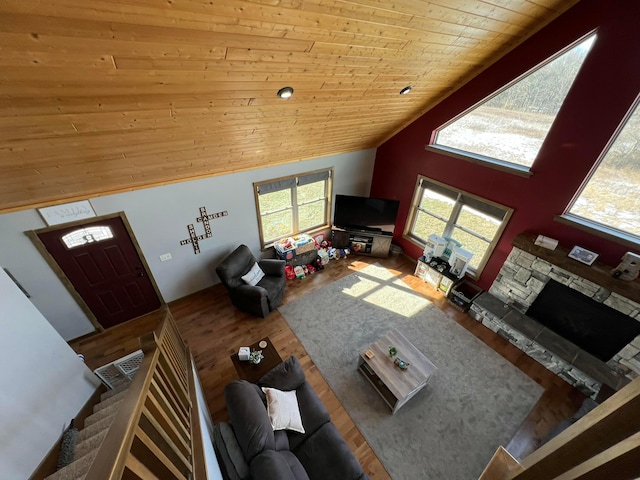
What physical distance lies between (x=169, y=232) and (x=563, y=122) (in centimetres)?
579

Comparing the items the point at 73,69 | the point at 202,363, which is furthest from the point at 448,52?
the point at 202,363

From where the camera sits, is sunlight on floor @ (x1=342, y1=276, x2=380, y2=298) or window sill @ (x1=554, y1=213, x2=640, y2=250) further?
sunlight on floor @ (x1=342, y1=276, x2=380, y2=298)

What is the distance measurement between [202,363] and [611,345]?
5551mm

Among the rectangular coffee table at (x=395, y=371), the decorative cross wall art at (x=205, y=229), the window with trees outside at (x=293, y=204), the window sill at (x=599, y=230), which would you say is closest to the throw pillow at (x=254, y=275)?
the window with trees outside at (x=293, y=204)

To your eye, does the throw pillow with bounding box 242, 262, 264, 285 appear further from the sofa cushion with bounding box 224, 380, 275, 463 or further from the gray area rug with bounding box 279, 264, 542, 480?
the sofa cushion with bounding box 224, 380, 275, 463

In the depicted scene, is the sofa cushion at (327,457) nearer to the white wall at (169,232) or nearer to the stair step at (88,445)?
the stair step at (88,445)

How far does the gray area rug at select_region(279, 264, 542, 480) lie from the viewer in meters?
2.98

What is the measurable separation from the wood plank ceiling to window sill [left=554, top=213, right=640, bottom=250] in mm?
2433

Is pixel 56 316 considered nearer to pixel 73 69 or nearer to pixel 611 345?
pixel 73 69

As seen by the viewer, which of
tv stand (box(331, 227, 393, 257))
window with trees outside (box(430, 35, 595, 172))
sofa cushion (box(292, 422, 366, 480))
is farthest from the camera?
tv stand (box(331, 227, 393, 257))

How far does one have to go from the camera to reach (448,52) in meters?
3.12

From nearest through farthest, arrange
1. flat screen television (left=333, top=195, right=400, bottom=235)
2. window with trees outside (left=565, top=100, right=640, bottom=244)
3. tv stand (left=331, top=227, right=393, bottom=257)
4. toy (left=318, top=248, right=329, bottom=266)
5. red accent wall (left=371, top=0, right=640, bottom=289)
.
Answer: red accent wall (left=371, top=0, right=640, bottom=289), window with trees outside (left=565, top=100, right=640, bottom=244), flat screen television (left=333, top=195, right=400, bottom=235), toy (left=318, top=248, right=329, bottom=266), tv stand (left=331, top=227, right=393, bottom=257)

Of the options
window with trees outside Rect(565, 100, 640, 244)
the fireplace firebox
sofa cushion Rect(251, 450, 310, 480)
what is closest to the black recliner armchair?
sofa cushion Rect(251, 450, 310, 480)

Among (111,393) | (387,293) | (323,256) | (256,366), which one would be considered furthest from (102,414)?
(387,293)
